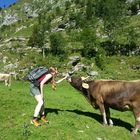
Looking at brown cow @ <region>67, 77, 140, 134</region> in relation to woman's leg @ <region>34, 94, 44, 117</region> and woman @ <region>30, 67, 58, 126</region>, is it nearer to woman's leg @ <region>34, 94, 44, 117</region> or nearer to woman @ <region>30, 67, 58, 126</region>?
woman @ <region>30, 67, 58, 126</region>

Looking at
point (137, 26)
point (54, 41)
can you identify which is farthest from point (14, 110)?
point (137, 26)

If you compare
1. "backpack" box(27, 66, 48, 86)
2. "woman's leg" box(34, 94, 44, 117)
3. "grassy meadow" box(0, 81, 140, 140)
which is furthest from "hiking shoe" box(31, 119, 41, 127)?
"backpack" box(27, 66, 48, 86)

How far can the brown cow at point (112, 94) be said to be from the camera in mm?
19266

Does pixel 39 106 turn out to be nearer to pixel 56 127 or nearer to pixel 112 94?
pixel 56 127

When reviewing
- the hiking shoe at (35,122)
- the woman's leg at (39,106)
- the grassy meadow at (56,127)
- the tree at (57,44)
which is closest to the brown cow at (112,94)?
the grassy meadow at (56,127)

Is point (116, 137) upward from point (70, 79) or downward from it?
downward

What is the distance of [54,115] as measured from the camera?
66.8 ft

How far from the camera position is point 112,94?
65.3ft

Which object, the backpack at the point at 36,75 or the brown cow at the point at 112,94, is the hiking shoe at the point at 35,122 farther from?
the brown cow at the point at 112,94

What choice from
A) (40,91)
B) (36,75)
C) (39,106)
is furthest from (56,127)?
(36,75)

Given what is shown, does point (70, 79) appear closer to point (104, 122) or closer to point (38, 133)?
point (104, 122)

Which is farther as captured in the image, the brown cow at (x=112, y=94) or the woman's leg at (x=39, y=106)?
the brown cow at (x=112, y=94)

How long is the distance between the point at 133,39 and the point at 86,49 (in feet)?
38.4

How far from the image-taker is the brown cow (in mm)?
19266
